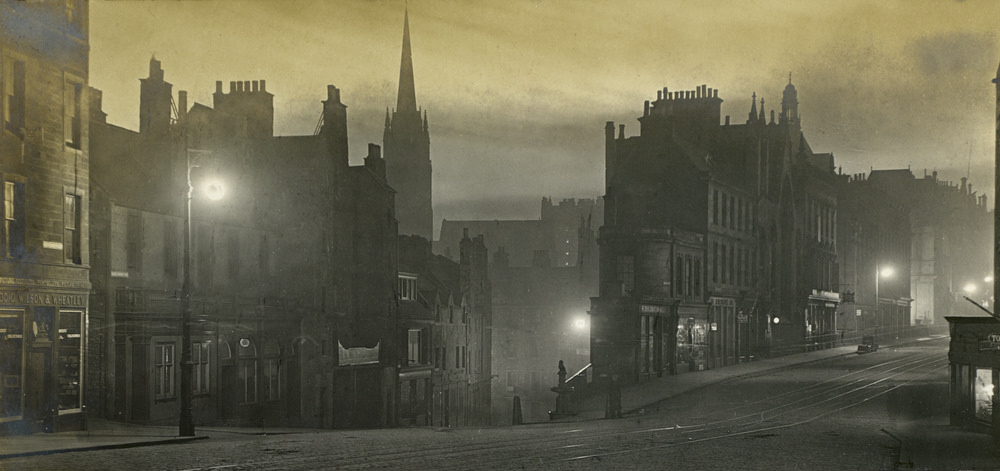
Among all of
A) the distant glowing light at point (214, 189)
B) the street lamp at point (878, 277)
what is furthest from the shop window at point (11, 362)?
the street lamp at point (878, 277)

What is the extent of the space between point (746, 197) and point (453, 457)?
156 feet

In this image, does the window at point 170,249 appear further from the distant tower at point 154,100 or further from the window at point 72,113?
the window at point 72,113

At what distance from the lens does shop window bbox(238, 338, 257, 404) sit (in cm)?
3431

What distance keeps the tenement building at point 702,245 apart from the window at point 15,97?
2718cm

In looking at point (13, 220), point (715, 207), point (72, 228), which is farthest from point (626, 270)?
point (13, 220)

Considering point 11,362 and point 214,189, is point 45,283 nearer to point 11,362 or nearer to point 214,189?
point 11,362

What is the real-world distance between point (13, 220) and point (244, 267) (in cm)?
1487

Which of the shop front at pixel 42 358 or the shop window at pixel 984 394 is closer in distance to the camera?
the shop front at pixel 42 358

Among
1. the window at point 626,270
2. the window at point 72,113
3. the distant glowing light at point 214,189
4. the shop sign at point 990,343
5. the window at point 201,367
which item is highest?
the window at point 72,113

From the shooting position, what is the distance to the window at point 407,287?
167ft

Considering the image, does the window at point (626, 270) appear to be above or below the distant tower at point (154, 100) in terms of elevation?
below

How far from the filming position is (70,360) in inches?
945

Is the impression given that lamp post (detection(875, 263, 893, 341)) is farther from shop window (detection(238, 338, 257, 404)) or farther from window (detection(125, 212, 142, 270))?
window (detection(125, 212, 142, 270))

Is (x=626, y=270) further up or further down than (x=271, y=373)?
further up
